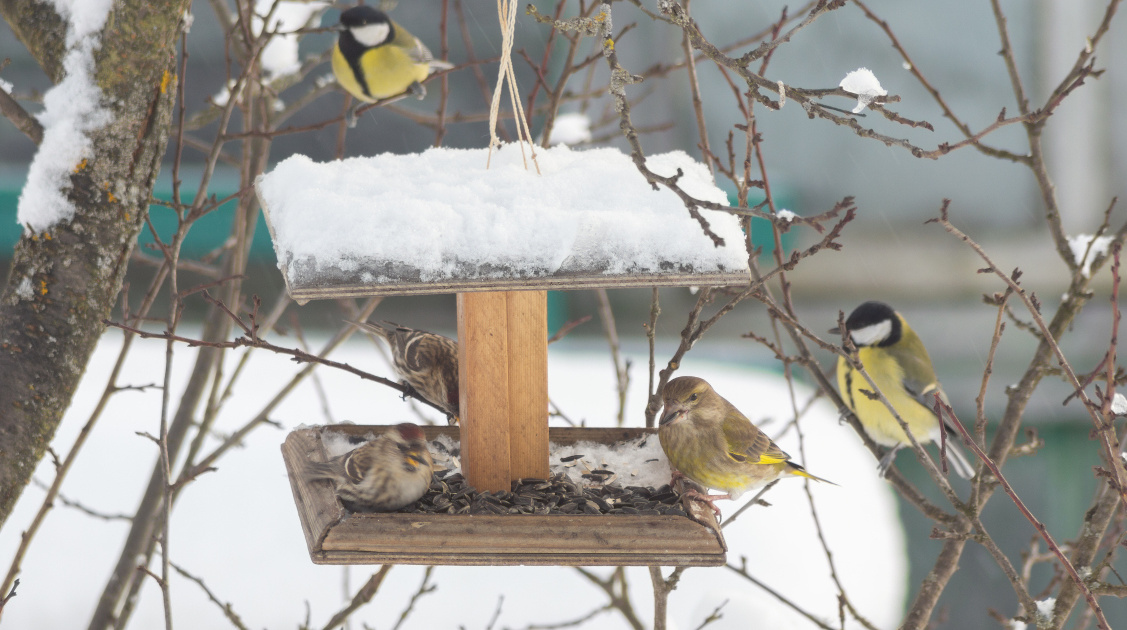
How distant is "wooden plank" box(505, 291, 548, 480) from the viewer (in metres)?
1.98

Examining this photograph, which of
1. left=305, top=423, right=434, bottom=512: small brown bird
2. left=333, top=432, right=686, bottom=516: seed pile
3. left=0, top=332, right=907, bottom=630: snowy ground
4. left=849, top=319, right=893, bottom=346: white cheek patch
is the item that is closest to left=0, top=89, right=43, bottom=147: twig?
left=305, top=423, right=434, bottom=512: small brown bird

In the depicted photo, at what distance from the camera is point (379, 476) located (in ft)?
5.84

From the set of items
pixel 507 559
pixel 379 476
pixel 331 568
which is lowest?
pixel 331 568

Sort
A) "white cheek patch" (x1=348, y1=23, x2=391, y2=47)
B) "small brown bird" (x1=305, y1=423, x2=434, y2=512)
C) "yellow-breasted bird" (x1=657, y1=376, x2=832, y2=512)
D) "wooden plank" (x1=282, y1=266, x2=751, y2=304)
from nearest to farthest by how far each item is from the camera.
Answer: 1. "wooden plank" (x1=282, y1=266, x2=751, y2=304)
2. "small brown bird" (x1=305, y1=423, x2=434, y2=512)
3. "yellow-breasted bird" (x1=657, y1=376, x2=832, y2=512)
4. "white cheek patch" (x1=348, y1=23, x2=391, y2=47)

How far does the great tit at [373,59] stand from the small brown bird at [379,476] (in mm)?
1547

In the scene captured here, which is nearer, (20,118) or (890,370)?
(20,118)

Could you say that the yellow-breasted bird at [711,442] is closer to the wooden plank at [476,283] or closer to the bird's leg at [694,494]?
the bird's leg at [694,494]

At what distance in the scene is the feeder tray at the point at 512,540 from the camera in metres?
1.58

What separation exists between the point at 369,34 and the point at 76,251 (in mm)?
1434

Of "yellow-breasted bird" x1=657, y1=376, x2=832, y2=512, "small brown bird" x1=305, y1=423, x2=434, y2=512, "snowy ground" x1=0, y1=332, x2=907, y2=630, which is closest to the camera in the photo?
"small brown bird" x1=305, y1=423, x2=434, y2=512

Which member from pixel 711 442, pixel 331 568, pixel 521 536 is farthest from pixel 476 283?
pixel 331 568

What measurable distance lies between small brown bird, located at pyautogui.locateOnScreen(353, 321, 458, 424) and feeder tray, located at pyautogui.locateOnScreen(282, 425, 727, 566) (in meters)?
0.70

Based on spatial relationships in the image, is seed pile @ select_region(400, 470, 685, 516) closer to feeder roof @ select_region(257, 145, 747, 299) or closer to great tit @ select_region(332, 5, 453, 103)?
feeder roof @ select_region(257, 145, 747, 299)

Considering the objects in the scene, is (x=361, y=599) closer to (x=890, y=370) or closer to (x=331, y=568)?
(x=890, y=370)
